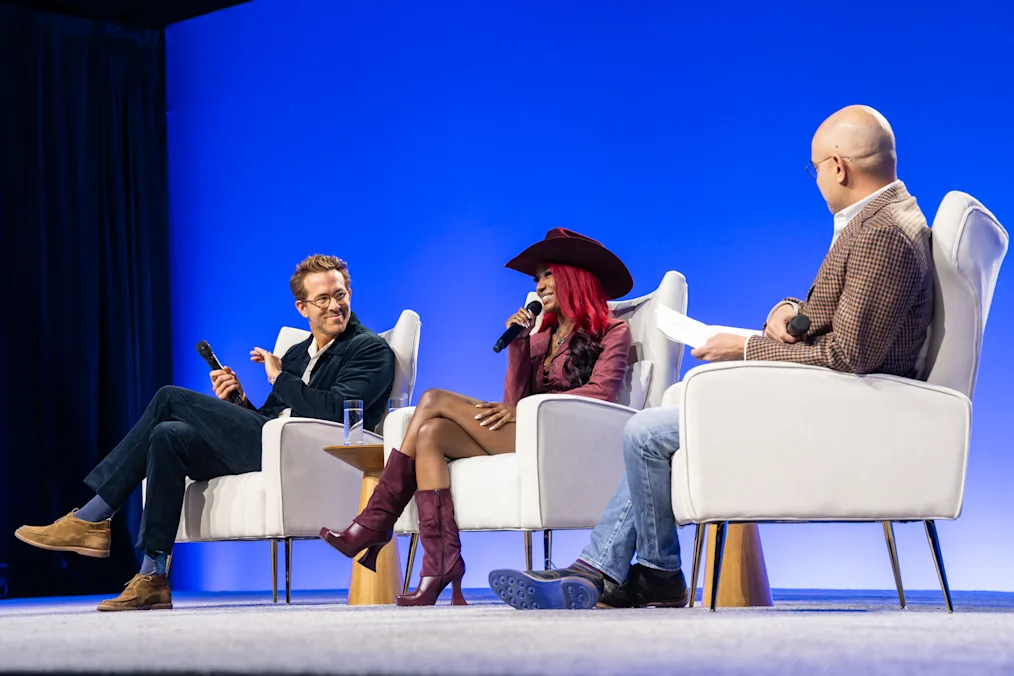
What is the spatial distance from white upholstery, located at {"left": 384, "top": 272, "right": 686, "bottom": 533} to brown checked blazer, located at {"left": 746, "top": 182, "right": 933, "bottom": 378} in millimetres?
679

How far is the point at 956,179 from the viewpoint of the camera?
4176mm

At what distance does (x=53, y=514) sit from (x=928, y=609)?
12.9 feet

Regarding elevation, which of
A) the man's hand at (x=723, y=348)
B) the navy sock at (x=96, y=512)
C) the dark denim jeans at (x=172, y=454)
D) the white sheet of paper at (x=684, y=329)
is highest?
the white sheet of paper at (x=684, y=329)

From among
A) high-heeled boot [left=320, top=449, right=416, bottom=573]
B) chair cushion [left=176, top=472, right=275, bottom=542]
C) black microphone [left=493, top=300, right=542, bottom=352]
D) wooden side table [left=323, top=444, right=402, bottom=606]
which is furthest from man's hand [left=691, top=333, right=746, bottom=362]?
chair cushion [left=176, top=472, right=275, bottom=542]

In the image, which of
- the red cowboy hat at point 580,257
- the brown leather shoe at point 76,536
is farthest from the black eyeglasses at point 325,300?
the brown leather shoe at point 76,536

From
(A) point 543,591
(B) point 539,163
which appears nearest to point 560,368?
(A) point 543,591

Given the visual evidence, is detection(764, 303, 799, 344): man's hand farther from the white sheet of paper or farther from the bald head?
the bald head

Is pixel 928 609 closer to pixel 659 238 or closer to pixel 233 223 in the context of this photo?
pixel 659 238

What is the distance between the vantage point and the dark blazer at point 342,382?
377 cm

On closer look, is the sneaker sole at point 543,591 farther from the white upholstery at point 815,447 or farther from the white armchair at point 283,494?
the white armchair at point 283,494

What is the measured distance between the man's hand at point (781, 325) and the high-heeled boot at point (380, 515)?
40.8 inches

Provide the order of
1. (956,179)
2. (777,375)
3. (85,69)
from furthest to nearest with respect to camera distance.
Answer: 1. (85,69)
2. (956,179)
3. (777,375)

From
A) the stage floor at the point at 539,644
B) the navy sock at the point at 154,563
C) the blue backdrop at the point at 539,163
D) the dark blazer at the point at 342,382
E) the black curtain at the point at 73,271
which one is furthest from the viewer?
the black curtain at the point at 73,271

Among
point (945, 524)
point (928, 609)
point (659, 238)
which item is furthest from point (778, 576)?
point (928, 609)
